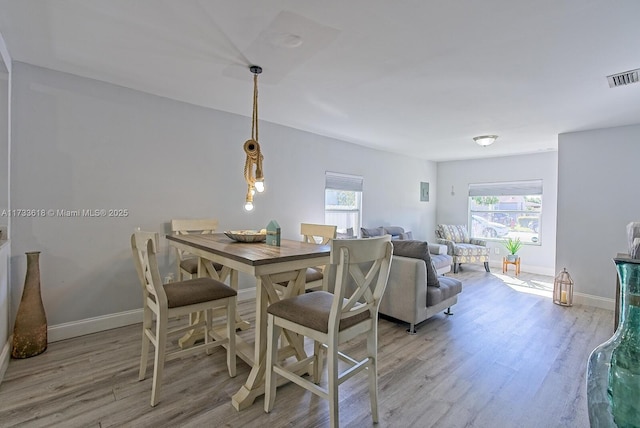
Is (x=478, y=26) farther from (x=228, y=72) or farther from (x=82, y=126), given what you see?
(x=82, y=126)

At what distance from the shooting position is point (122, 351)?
2455 mm

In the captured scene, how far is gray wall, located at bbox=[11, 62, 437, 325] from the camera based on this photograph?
2.53 m

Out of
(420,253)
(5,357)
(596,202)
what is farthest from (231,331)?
(596,202)

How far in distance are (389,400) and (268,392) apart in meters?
0.76

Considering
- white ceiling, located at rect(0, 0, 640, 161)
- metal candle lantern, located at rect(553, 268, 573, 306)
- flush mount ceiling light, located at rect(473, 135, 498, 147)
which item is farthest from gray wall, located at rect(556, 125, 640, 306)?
flush mount ceiling light, located at rect(473, 135, 498, 147)

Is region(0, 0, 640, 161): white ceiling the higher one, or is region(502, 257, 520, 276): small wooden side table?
region(0, 0, 640, 161): white ceiling

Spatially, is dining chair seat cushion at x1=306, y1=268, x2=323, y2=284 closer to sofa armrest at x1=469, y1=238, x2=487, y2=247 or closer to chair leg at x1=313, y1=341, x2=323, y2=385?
chair leg at x1=313, y1=341, x2=323, y2=385

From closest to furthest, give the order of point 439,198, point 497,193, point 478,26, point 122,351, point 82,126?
point 478,26
point 122,351
point 82,126
point 497,193
point 439,198

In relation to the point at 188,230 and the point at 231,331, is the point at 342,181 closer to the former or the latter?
the point at 188,230

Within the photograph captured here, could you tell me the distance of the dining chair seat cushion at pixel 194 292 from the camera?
6.13 ft

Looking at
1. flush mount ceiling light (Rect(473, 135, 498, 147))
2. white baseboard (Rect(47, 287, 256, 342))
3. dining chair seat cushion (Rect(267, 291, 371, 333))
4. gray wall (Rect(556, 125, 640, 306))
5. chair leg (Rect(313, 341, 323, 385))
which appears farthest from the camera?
flush mount ceiling light (Rect(473, 135, 498, 147))

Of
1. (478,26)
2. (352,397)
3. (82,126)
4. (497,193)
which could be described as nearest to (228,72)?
(82,126)

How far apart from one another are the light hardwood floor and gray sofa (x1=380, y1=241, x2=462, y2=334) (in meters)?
0.20

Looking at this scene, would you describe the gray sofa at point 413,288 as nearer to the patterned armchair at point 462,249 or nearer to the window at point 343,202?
the window at point 343,202
